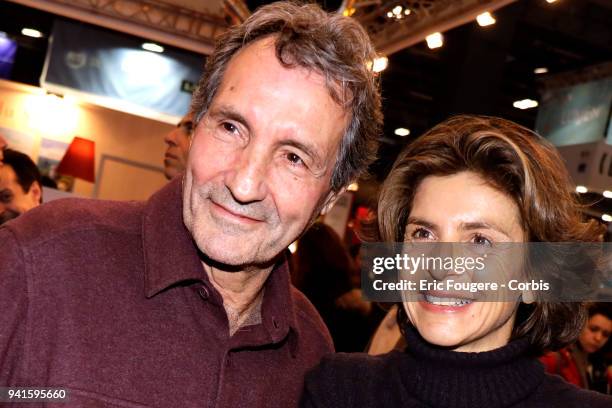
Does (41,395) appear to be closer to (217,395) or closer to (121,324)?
(121,324)

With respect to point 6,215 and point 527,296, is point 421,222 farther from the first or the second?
point 6,215

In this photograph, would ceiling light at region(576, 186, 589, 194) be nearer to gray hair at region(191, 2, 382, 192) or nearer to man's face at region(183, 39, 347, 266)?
gray hair at region(191, 2, 382, 192)

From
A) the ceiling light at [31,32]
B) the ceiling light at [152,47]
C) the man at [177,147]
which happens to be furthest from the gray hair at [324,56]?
the ceiling light at [31,32]

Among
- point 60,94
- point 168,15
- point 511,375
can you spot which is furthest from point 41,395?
point 168,15

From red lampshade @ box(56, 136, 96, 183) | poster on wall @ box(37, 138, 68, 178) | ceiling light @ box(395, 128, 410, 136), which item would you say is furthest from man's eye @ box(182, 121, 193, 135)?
ceiling light @ box(395, 128, 410, 136)

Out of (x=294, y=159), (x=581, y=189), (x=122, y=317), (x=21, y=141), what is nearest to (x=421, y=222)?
(x=294, y=159)

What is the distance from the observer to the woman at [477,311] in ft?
6.02

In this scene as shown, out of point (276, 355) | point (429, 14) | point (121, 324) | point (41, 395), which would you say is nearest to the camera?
point (41, 395)

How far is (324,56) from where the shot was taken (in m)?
1.88

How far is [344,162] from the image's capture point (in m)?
2.03

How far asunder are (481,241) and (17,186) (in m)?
2.45

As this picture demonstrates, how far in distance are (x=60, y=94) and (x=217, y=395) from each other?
22.2 ft

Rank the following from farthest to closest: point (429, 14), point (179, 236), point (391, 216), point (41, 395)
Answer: point (429, 14), point (391, 216), point (179, 236), point (41, 395)

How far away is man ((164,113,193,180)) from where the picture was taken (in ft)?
12.9
